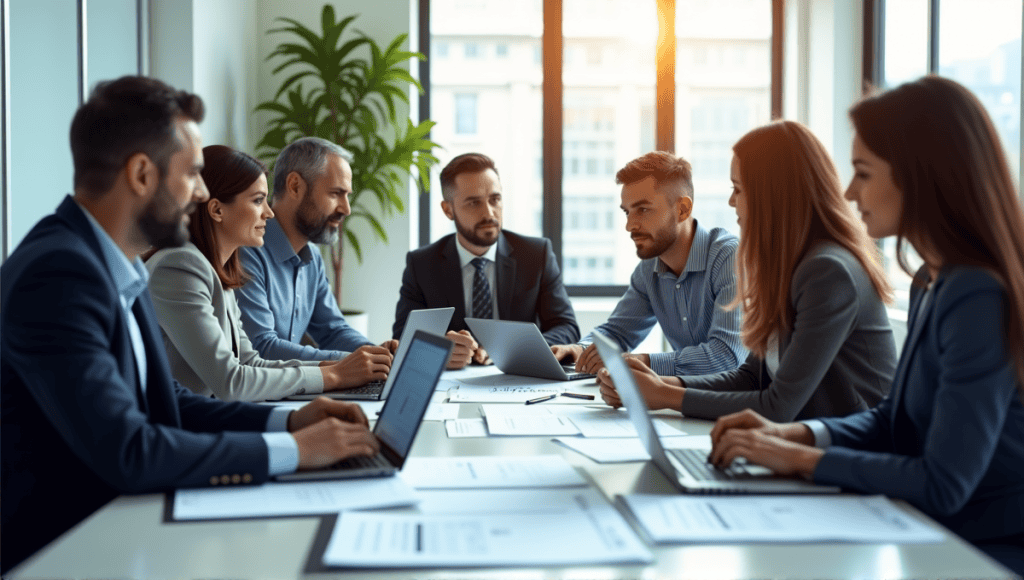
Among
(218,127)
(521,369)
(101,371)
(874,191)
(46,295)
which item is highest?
(218,127)

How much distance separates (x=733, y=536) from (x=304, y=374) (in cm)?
142

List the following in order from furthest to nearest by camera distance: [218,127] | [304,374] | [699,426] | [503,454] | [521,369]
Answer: [218,127] < [521,369] < [304,374] < [699,426] < [503,454]

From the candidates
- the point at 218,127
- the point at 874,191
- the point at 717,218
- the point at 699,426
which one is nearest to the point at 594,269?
the point at 717,218

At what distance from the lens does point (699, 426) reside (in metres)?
1.77

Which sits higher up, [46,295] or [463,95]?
[463,95]

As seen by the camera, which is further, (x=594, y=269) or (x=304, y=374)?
(x=594, y=269)

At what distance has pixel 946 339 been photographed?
121cm

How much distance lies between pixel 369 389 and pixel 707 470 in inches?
45.9

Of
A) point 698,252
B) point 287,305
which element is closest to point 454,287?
point 287,305

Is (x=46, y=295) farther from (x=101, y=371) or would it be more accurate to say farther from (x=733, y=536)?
(x=733, y=536)

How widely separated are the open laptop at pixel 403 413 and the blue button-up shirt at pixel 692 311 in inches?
52.3

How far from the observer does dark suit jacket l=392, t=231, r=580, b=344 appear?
3.38 meters

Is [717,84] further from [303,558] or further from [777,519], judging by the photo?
[303,558]

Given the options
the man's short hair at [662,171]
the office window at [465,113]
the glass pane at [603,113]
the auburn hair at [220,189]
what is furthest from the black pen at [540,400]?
the office window at [465,113]
